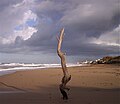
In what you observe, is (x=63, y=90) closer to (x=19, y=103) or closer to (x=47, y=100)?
(x=47, y=100)

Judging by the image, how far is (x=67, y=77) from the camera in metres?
13.9

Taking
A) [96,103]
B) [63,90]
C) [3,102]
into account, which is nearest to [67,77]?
[63,90]

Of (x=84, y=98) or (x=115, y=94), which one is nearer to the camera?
(x=84, y=98)

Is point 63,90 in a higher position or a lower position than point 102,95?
higher

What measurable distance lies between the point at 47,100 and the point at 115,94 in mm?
3929

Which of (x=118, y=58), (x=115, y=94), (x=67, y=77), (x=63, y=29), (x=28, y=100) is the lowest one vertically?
(x=118, y=58)

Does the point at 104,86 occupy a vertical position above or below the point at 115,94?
below

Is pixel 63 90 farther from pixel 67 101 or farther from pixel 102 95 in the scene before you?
pixel 102 95

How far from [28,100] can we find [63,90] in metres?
1.74

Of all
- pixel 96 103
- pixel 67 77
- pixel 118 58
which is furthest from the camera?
pixel 118 58

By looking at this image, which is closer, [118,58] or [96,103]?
[96,103]

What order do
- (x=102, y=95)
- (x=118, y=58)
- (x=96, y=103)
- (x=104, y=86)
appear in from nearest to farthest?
(x=96, y=103), (x=102, y=95), (x=104, y=86), (x=118, y=58)

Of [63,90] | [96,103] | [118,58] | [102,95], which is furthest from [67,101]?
[118,58]

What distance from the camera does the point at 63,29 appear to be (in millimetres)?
13672
